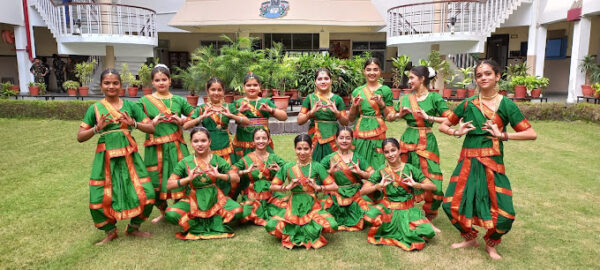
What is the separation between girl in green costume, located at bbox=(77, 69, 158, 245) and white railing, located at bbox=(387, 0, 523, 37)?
11.5m

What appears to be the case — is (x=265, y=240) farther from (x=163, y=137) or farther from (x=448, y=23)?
(x=448, y=23)

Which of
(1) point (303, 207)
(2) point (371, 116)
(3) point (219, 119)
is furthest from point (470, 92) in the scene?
(1) point (303, 207)

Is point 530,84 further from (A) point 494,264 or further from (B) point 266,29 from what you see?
(A) point 494,264

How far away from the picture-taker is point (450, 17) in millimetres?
13742

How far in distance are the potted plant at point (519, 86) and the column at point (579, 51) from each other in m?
1.47

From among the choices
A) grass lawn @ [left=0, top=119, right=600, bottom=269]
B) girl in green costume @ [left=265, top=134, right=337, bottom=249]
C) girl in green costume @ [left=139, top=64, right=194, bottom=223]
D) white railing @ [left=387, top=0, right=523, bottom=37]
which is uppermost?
white railing @ [left=387, top=0, right=523, bottom=37]

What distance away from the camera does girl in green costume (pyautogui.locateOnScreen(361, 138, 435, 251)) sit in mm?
3537

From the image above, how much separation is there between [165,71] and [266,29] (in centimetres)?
1225

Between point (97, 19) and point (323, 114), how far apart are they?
42.0 ft

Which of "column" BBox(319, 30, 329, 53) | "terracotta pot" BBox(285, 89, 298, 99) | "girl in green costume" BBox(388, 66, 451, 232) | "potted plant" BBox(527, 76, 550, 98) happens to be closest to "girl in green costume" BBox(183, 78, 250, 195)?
"girl in green costume" BBox(388, 66, 451, 232)

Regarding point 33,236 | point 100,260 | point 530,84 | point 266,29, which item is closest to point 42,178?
point 33,236

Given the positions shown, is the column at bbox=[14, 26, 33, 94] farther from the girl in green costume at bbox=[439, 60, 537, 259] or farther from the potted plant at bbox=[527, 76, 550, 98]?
the potted plant at bbox=[527, 76, 550, 98]

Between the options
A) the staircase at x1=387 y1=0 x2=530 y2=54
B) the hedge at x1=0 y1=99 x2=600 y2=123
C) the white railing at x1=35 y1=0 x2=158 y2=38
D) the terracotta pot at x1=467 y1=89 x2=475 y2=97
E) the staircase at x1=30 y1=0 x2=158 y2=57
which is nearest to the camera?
the hedge at x1=0 y1=99 x2=600 y2=123

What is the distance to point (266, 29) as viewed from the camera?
1570cm
